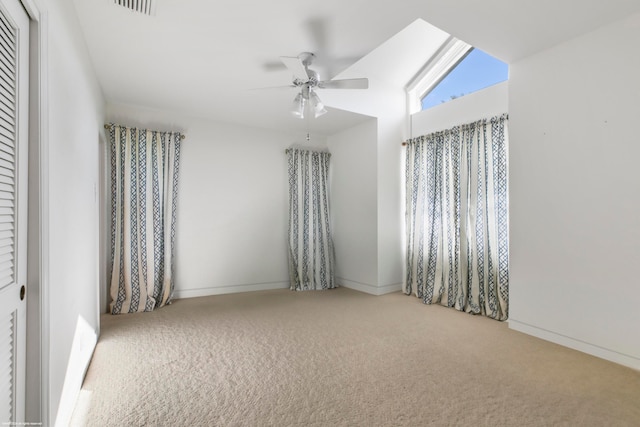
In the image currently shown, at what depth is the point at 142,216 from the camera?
3865mm

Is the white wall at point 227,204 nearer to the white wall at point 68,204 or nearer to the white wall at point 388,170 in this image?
the white wall at point 388,170

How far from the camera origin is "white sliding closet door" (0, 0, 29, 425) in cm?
108

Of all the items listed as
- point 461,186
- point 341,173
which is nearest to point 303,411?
point 461,186

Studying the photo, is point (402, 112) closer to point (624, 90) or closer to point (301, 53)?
point (301, 53)

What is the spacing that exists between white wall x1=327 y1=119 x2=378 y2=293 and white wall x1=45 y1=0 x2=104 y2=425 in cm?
311

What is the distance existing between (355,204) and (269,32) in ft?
8.95

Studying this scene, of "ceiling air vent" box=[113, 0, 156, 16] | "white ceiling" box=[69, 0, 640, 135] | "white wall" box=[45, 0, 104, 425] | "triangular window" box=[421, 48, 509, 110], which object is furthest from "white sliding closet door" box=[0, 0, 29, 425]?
"triangular window" box=[421, 48, 509, 110]

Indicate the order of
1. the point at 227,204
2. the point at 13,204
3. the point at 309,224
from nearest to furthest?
the point at 13,204, the point at 227,204, the point at 309,224

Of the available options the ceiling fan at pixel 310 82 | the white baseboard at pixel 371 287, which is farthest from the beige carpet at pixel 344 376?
the ceiling fan at pixel 310 82

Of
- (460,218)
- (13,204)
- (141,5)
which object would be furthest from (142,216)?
(460,218)

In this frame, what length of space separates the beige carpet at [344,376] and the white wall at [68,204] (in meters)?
0.37

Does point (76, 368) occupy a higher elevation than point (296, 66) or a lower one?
lower

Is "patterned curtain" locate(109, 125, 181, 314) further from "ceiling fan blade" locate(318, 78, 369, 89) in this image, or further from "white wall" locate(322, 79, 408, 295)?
"white wall" locate(322, 79, 408, 295)

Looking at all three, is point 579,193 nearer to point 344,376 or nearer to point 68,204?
point 344,376
